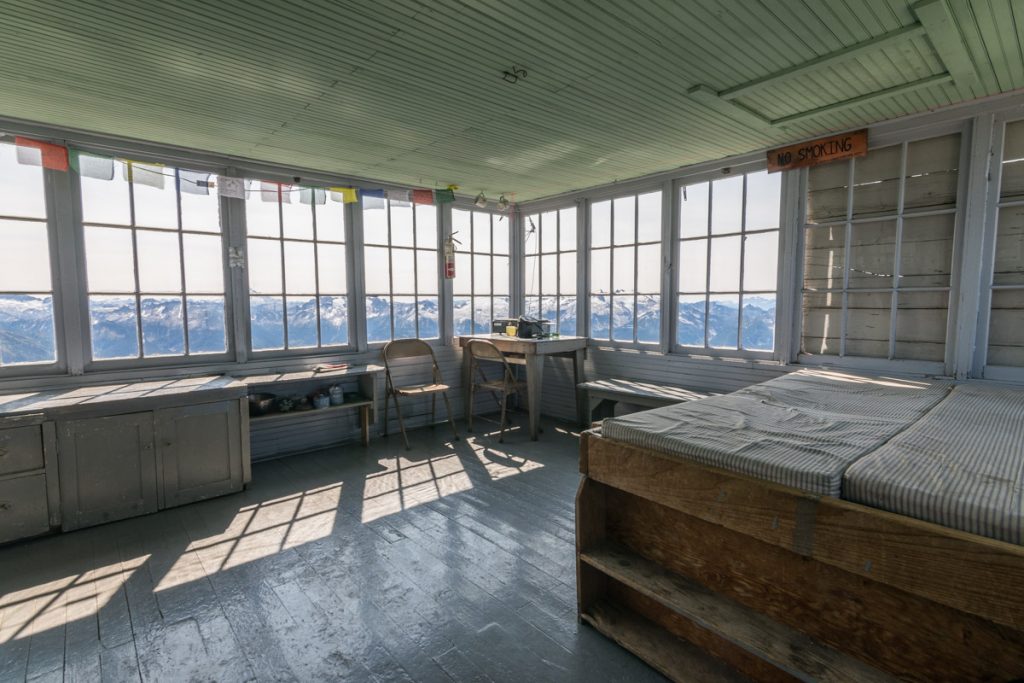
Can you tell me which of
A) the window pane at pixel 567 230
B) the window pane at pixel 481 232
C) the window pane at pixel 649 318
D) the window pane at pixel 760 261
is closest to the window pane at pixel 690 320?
the window pane at pixel 649 318

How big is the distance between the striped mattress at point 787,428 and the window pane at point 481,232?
4.01 metres

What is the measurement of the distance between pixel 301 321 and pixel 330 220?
1052 mm

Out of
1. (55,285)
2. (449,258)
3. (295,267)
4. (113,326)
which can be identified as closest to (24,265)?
(55,285)

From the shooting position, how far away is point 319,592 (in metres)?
2.41

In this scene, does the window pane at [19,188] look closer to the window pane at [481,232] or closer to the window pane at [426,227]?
the window pane at [426,227]

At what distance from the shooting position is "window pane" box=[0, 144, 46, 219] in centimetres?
345

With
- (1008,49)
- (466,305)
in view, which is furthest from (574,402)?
(1008,49)

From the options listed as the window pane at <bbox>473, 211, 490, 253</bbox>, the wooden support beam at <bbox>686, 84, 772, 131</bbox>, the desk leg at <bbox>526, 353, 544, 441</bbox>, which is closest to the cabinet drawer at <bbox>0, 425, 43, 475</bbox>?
the desk leg at <bbox>526, 353, 544, 441</bbox>

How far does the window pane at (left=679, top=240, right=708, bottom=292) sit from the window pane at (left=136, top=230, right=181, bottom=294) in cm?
451

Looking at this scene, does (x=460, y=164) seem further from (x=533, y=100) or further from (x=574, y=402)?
(x=574, y=402)

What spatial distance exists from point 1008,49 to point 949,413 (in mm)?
1891

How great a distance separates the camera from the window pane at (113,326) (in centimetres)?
380

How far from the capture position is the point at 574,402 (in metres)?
5.73

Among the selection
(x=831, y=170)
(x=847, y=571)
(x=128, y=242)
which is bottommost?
(x=847, y=571)
